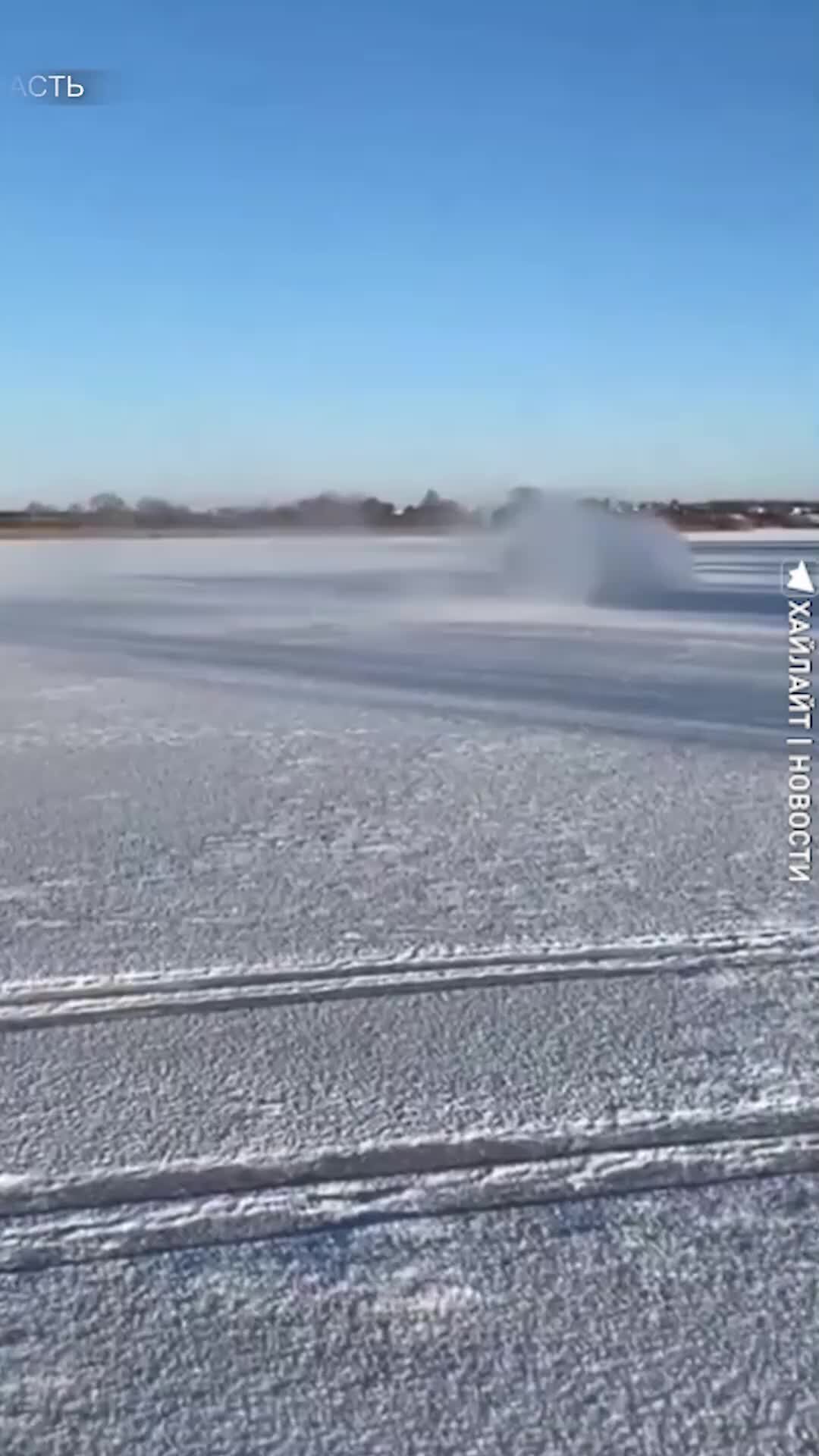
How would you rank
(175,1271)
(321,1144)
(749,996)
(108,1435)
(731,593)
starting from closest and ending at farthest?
(108,1435) < (175,1271) < (321,1144) < (749,996) < (731,593)

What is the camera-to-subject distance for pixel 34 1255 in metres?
1.31

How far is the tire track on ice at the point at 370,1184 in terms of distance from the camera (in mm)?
1358

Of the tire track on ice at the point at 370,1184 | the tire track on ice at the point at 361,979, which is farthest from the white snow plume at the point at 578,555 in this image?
the tire track on ice at the point at 370,1184

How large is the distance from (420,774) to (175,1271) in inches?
106

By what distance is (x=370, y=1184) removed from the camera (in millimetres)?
1459

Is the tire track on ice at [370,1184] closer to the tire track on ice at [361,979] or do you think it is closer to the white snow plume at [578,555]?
the tire track on ice at [361,979]

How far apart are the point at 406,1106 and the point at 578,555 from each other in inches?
434

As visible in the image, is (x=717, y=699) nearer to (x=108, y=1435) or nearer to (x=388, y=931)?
(x=388, y=931)

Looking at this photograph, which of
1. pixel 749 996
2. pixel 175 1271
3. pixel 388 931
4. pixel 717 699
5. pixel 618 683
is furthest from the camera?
pixel 618 683

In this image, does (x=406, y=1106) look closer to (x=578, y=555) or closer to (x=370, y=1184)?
(x=370, y=1184)

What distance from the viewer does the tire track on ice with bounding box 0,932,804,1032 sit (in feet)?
6.48

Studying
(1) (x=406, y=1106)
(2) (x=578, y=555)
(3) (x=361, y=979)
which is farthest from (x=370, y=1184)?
(2) (x=578, y=555)

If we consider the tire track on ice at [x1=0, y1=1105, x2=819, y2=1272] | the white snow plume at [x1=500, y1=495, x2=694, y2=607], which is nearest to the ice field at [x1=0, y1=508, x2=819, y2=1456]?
the tire track on ice at [x1=0, y1=1105, x2=819, y2=1272]

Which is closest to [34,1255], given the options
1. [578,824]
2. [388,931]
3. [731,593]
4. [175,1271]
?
[175,1271]
